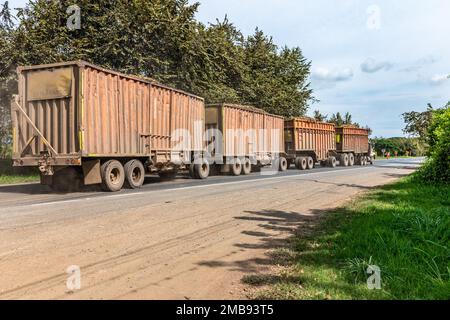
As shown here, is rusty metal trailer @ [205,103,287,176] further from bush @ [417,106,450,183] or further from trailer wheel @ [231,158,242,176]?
bush @ [417,106,450,183]

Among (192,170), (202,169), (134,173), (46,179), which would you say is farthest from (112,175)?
(202,169)

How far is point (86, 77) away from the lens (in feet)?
38.8

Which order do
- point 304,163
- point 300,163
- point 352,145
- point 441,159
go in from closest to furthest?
1. point 441,159
2. point 300,163
3. point 304,163
4. point 352,145

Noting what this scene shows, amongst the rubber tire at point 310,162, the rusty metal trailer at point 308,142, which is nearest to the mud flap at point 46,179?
the rusty metal trailer at point 308,142

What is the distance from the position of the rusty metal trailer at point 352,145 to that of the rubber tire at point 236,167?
42.8 feet

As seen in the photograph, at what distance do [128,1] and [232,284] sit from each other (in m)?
20.9

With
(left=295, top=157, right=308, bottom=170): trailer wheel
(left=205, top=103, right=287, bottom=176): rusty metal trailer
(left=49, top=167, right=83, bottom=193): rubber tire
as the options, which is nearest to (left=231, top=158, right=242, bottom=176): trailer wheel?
(left=205, top=103, right=287, bottom=176): rusty metal trailer

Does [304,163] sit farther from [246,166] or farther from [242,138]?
[242,138]

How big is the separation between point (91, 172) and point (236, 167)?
10117 millimetres

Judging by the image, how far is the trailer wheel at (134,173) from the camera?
13539 mm

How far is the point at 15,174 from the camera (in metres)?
19.9


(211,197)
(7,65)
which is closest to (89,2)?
(7,65)

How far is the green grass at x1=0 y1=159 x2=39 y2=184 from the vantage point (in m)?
17.3

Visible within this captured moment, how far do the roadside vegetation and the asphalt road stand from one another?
1.30 ft
